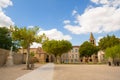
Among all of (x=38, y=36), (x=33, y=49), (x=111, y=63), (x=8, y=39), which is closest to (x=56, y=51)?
(x=8, y=39)

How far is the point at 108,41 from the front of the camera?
50.8 meters

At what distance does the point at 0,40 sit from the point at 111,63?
26152 millimetres

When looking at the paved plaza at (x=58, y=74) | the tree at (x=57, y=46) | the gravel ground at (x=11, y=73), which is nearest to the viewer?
Answer: the paved plaza at (x=58, y=74)

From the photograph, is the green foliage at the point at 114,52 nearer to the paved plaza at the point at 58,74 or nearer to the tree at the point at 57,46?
the paved plaza at the point at 58,74

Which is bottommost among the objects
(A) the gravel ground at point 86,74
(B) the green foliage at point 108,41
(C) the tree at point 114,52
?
(A) the gravel ground at point 86,74

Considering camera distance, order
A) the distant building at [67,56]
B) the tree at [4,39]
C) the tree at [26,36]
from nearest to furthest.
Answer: the tree at [26,36] → the tree at [4,39] → the distant building at [67,56]

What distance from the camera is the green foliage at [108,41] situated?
50.3m

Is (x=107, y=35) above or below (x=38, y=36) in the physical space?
above

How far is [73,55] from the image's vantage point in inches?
3487

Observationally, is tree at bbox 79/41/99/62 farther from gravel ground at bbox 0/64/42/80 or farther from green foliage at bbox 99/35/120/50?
gravel ground at bbox 0/64/42/80

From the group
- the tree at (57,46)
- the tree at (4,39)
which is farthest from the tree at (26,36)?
the tree at (57,46)

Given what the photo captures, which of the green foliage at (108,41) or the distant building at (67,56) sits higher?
the green foliage at (108,41)

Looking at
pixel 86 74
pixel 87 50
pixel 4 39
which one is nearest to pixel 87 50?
pixel 87 50

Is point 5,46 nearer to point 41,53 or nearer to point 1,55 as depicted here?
point 1,55
